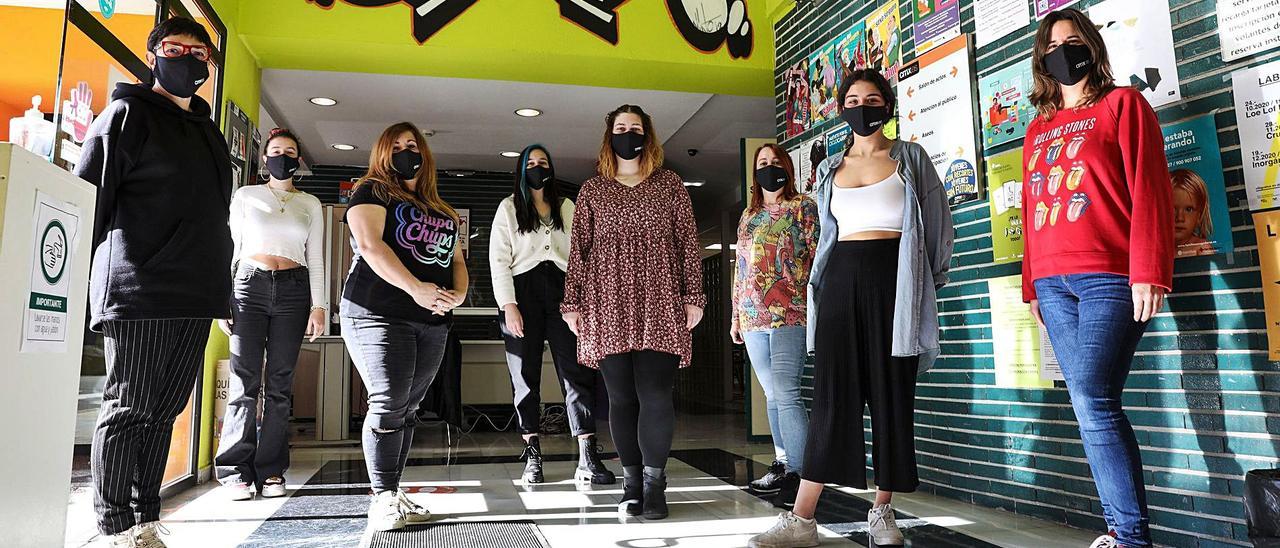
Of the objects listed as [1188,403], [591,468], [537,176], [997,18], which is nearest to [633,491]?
[591,468]

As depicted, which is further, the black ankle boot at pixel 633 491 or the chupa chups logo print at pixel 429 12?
the chupa chups logo print at pixel 429 12

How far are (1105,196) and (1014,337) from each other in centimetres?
88

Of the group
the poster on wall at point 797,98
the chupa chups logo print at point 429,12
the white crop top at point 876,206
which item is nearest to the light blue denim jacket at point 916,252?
the white crop top at point 876,206

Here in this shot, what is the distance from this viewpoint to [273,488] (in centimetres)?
319

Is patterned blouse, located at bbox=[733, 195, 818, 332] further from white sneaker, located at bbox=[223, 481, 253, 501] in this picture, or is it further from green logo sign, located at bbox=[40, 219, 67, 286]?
green logo sign, located at bbox=[40, 219, 67, 286]

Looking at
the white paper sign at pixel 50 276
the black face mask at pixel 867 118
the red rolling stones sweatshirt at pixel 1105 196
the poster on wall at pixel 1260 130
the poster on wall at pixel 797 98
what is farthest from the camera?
the poster on wall at pixel 797 98

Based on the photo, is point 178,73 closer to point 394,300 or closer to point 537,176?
point 394,300

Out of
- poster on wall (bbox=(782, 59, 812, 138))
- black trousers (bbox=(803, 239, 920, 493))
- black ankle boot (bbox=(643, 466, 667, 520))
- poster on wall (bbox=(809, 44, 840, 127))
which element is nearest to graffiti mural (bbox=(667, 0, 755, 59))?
poster on wall (bbox=(782, 59, 812, 138))

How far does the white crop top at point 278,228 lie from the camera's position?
3180 millimetres

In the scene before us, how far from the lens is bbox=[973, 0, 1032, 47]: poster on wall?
2781 millimetres

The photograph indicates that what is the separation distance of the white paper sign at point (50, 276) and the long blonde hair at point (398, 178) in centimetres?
116

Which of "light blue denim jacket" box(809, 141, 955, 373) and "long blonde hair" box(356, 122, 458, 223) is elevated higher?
"long blonde hair" box(356, 122, 458, 223)

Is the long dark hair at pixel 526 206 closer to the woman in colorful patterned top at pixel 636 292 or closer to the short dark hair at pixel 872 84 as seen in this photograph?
the woman in colorful patterned top at pixel 636 292

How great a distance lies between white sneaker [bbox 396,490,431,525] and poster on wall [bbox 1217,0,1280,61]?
2646 millimetres
